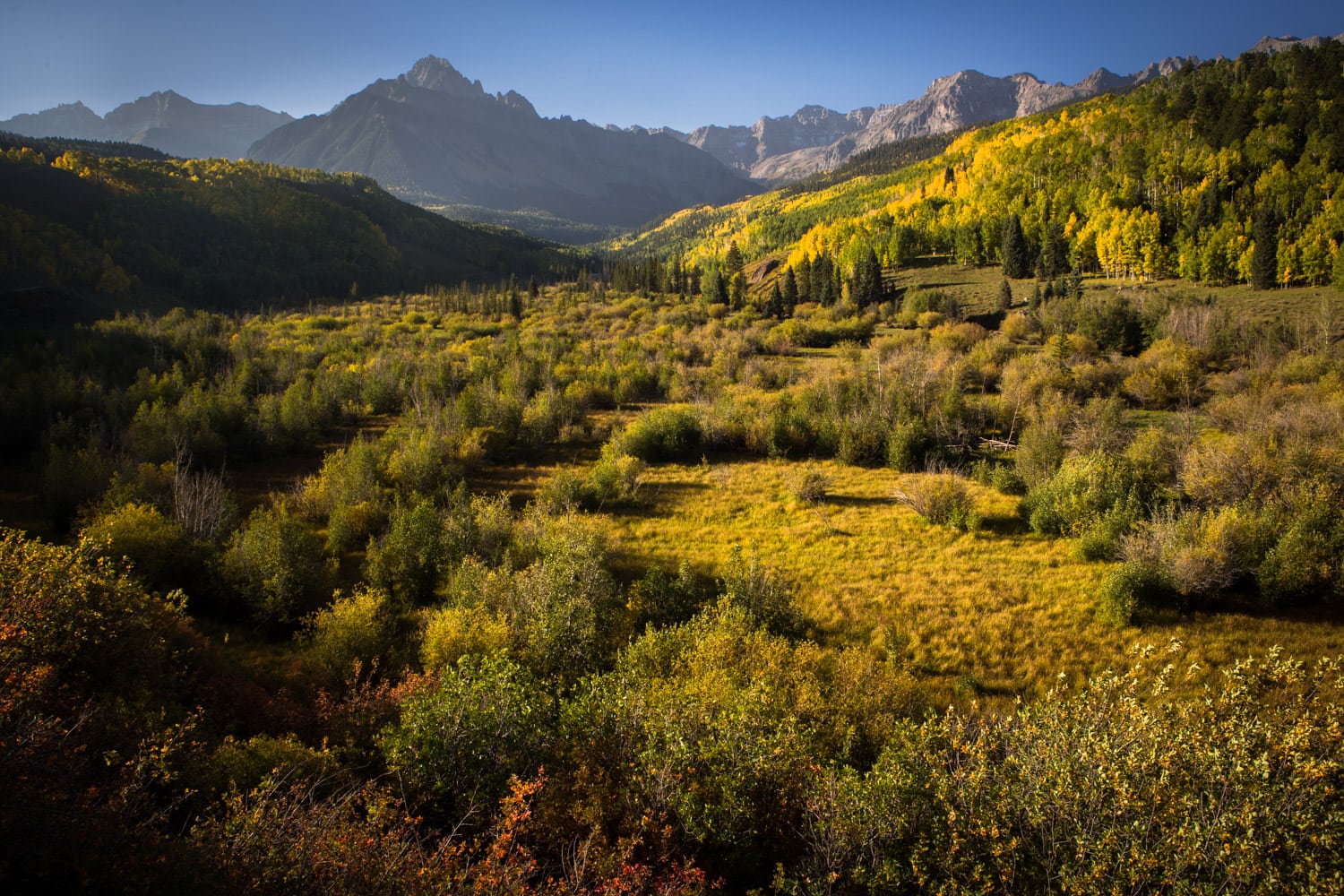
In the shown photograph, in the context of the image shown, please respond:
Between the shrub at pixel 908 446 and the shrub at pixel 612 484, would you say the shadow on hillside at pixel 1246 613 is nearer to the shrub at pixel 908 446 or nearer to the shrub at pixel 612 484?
the shrub at pixel 908 446

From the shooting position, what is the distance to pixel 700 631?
1335 centimetres

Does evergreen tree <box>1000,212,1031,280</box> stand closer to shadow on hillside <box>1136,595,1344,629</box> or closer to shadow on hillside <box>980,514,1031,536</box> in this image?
shadow on hillside <box>980,514,1031,536</box>

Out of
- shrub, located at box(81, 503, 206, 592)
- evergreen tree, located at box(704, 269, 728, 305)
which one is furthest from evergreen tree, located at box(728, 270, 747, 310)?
shrub, located at box(81, 503, 206, 592)

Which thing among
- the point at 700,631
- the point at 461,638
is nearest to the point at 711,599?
the point at 700,631

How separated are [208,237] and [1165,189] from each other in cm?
16246

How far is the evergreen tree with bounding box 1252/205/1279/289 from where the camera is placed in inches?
1921

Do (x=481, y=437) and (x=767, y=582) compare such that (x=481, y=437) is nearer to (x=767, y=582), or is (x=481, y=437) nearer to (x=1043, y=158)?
(x=767, y=582)

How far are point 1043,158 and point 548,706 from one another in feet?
392

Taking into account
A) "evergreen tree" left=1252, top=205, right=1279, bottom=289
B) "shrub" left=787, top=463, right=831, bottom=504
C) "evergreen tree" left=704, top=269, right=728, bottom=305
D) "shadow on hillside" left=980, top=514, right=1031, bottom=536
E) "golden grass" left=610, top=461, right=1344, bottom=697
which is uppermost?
"evergreen tree" left=704, top=269, right=728, bottom=305

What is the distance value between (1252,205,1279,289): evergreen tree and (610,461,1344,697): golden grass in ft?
160

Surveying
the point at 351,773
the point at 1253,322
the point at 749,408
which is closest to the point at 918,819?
the point at 351,773

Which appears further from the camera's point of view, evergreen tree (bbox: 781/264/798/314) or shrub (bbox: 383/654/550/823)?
evergreen tree (bbox: 781/264/798/314)

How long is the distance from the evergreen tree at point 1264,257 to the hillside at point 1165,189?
0.12 meters

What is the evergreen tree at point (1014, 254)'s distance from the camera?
6656 centimetres
